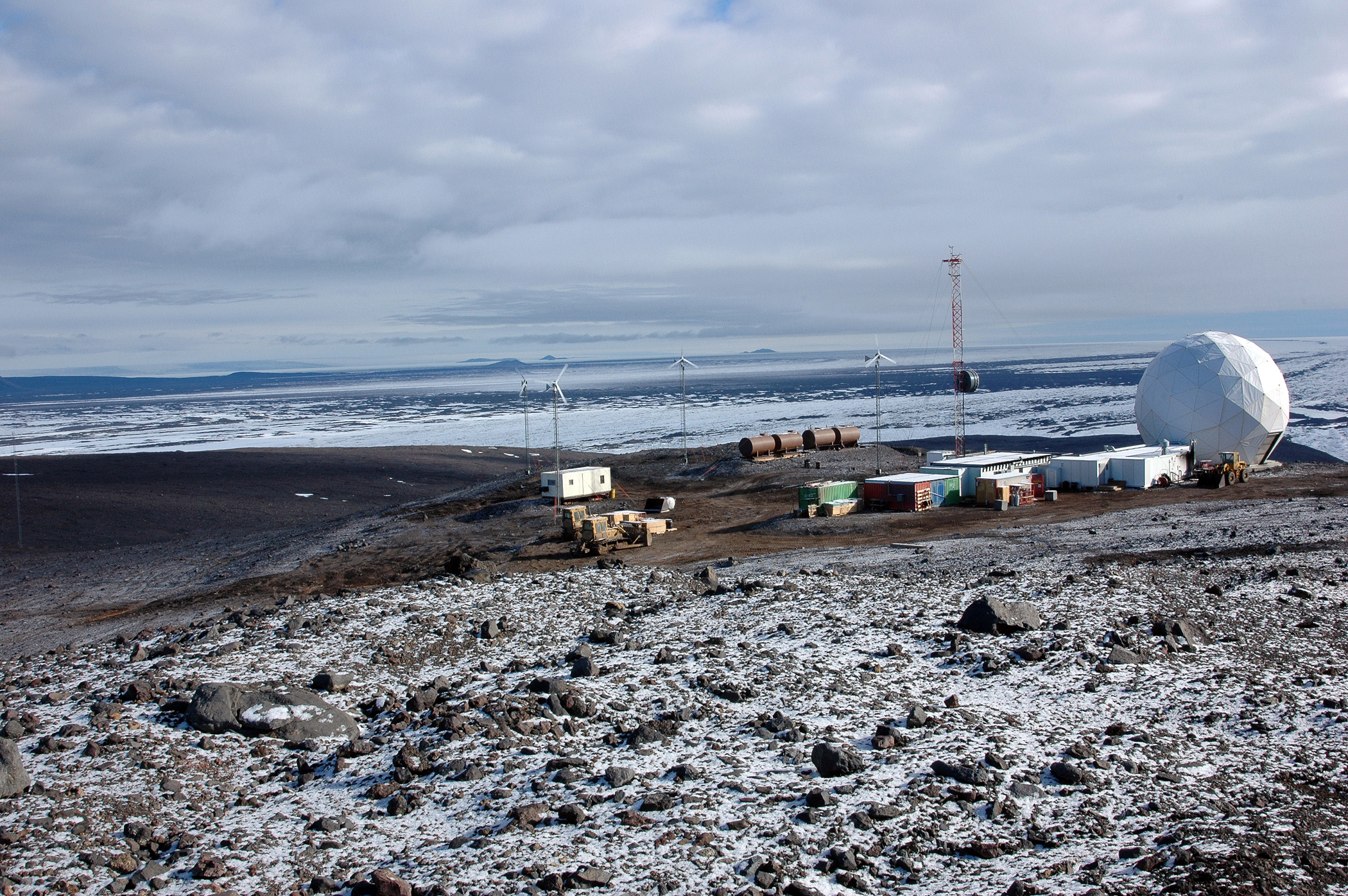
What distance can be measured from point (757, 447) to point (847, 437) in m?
8.84

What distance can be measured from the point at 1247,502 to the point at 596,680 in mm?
29164

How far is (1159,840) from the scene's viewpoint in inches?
409

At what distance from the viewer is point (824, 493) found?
37438 millimetres

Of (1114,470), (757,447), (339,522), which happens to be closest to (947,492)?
(1114,470)

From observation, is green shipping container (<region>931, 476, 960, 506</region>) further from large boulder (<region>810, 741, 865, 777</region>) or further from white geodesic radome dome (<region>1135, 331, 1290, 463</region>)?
large boulder (<region>810, 741, 865, 777</region>)

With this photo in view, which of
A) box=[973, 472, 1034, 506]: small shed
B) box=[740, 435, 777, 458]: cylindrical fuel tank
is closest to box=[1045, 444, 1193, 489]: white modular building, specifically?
box=[973, 472, 1034, 506]: small shed

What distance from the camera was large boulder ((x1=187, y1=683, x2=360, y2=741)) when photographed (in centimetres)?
1364

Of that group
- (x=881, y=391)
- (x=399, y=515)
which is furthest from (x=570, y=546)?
(x=881, y=391)

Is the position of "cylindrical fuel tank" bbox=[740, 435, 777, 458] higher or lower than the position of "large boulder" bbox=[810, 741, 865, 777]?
higher

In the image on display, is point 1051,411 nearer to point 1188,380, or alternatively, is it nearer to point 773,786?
point 1188,380

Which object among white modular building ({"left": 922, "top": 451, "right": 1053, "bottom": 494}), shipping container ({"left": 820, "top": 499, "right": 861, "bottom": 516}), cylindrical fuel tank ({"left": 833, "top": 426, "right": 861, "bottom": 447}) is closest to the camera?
shipping container ({"left": 820, "top": 499, "right": 861, "bottom": 516})

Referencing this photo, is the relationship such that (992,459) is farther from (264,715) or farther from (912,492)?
(264,715)

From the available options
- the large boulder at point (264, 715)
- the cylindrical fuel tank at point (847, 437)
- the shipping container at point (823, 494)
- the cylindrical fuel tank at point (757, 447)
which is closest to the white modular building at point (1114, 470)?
the shipping container at point (823, 494)

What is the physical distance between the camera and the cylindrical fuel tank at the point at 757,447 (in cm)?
5491
